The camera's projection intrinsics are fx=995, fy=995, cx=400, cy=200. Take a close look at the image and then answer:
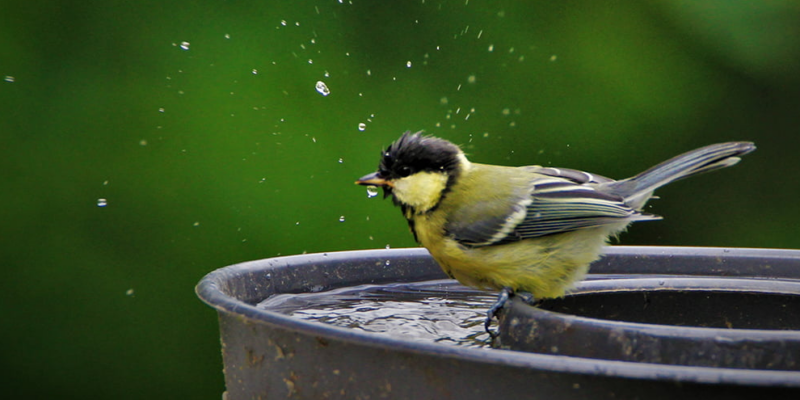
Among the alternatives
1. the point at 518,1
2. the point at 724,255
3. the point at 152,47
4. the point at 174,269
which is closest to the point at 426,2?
the point at 518,1

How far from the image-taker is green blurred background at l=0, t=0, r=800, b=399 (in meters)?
3.85

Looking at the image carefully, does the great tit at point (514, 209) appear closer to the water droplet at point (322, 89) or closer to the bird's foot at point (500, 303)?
the bird's foot at point (500, 303)

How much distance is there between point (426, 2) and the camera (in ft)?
14.0

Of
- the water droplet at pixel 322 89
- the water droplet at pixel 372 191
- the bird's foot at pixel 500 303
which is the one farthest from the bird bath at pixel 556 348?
the water droplet at pixel 322 89

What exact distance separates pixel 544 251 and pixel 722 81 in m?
1.60

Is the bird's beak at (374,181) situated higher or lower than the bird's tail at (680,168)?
lower

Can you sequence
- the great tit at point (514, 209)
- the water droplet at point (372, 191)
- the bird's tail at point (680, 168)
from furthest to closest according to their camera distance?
the water droplet at point (372, 191) → the great tit at point (514, 209) → the bird's tail at point (680, 168)

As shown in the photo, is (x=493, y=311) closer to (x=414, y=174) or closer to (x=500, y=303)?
(x=500, y=303)

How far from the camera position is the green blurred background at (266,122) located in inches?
152

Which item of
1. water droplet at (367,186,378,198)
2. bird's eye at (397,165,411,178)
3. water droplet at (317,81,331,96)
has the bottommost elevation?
water droplet at (367,186,378,198)

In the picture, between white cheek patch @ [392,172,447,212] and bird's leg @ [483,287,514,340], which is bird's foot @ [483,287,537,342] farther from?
white cheek patch @ [392,172,447,212]

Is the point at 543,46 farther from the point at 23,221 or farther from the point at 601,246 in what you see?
the point at 23,221

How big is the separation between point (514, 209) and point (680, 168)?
49 cm

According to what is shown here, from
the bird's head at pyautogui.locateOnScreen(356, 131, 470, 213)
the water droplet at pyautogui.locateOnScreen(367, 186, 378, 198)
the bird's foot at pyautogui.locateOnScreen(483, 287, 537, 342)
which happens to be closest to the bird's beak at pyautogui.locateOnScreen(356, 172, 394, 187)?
the bird's head at pyautogui.locateOnScreen(356, 131, 470, 213)
